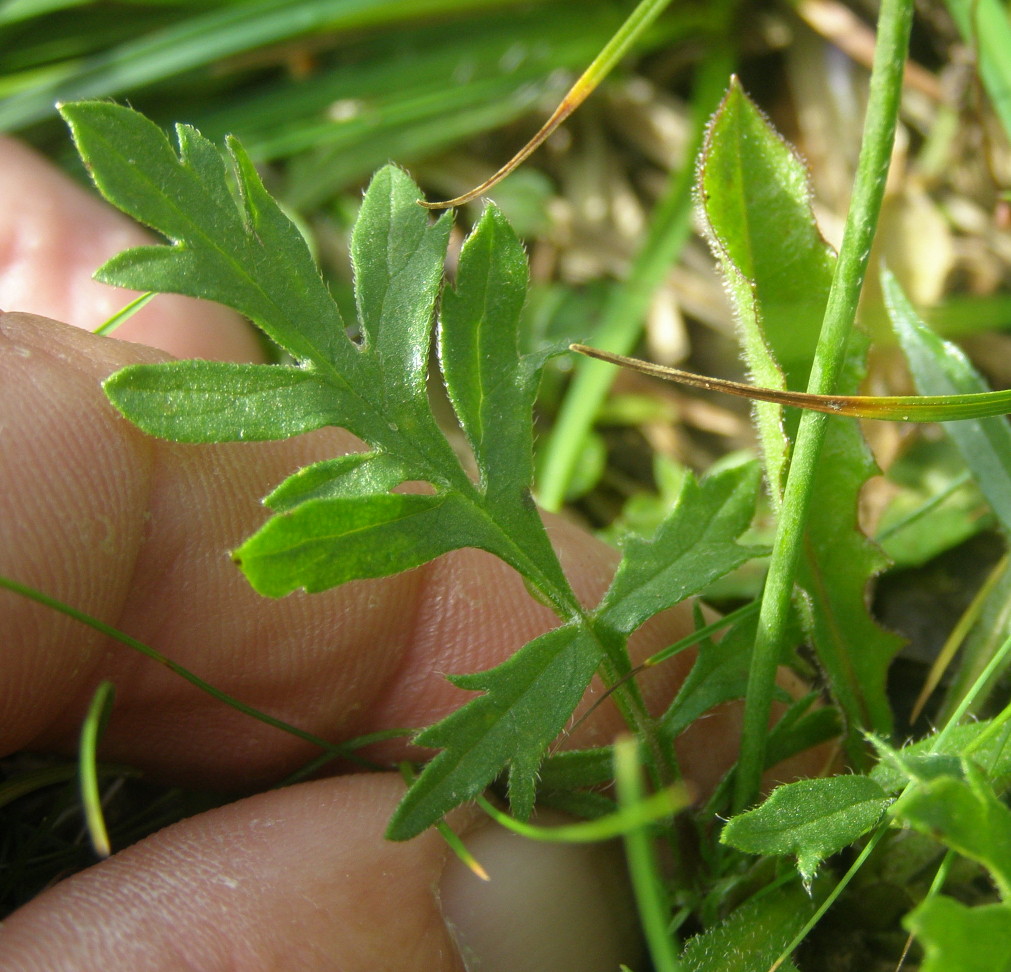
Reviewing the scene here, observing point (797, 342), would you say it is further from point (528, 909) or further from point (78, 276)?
point (78, 276)

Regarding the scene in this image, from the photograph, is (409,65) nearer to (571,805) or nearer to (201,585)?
(201,585)

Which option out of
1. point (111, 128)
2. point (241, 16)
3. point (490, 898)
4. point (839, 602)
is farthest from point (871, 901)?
point (241, 16)

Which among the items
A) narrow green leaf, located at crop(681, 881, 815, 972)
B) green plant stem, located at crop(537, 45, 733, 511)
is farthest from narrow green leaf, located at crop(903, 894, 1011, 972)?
green plant stem, located at crop(537, 45, 733, 511)

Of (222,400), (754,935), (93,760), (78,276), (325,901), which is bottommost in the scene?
(754,935)

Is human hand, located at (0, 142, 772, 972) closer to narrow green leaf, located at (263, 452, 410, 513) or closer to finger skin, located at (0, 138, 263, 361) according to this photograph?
narrow green leaf, located at (263, 452, 410, 513)

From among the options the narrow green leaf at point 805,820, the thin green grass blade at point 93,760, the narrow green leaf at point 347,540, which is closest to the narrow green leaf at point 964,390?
the narrow green leaf at point 805,820

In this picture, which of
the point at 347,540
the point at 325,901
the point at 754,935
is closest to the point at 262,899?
the point at 325,901
